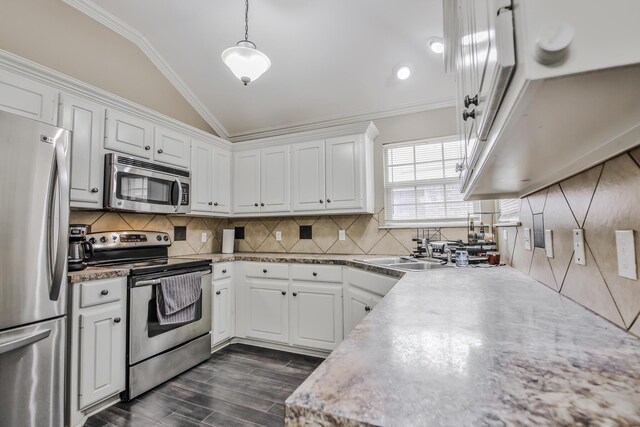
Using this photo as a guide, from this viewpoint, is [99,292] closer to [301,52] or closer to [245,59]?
[245,59]

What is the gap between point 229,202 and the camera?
3482mm

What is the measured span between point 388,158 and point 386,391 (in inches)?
119

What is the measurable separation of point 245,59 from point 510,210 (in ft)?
6.61

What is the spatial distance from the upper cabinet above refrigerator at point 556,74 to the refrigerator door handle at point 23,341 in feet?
6.94

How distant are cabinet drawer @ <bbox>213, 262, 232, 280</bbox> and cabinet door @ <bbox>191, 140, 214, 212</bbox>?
611mm

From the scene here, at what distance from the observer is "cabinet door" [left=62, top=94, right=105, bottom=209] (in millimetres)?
2088

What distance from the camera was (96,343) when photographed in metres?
1.90

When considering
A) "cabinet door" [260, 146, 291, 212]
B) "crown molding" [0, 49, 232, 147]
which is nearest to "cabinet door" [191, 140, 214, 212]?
"crown molding" [0, 49, 232, 147]

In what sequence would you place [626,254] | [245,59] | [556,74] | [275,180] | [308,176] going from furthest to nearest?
[275,180] → [308,176] → [245,59] → [626,254] → [556,74]

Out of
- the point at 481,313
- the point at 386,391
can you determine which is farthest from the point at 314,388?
the point at 481,313

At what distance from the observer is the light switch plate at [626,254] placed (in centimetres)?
71

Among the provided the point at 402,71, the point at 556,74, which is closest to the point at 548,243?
the point at 556,74

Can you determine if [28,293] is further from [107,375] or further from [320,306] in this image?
[320,306]

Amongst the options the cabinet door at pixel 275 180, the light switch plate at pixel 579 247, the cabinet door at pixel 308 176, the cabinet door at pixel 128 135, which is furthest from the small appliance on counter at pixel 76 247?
the light switch plate at pixel 579 247
